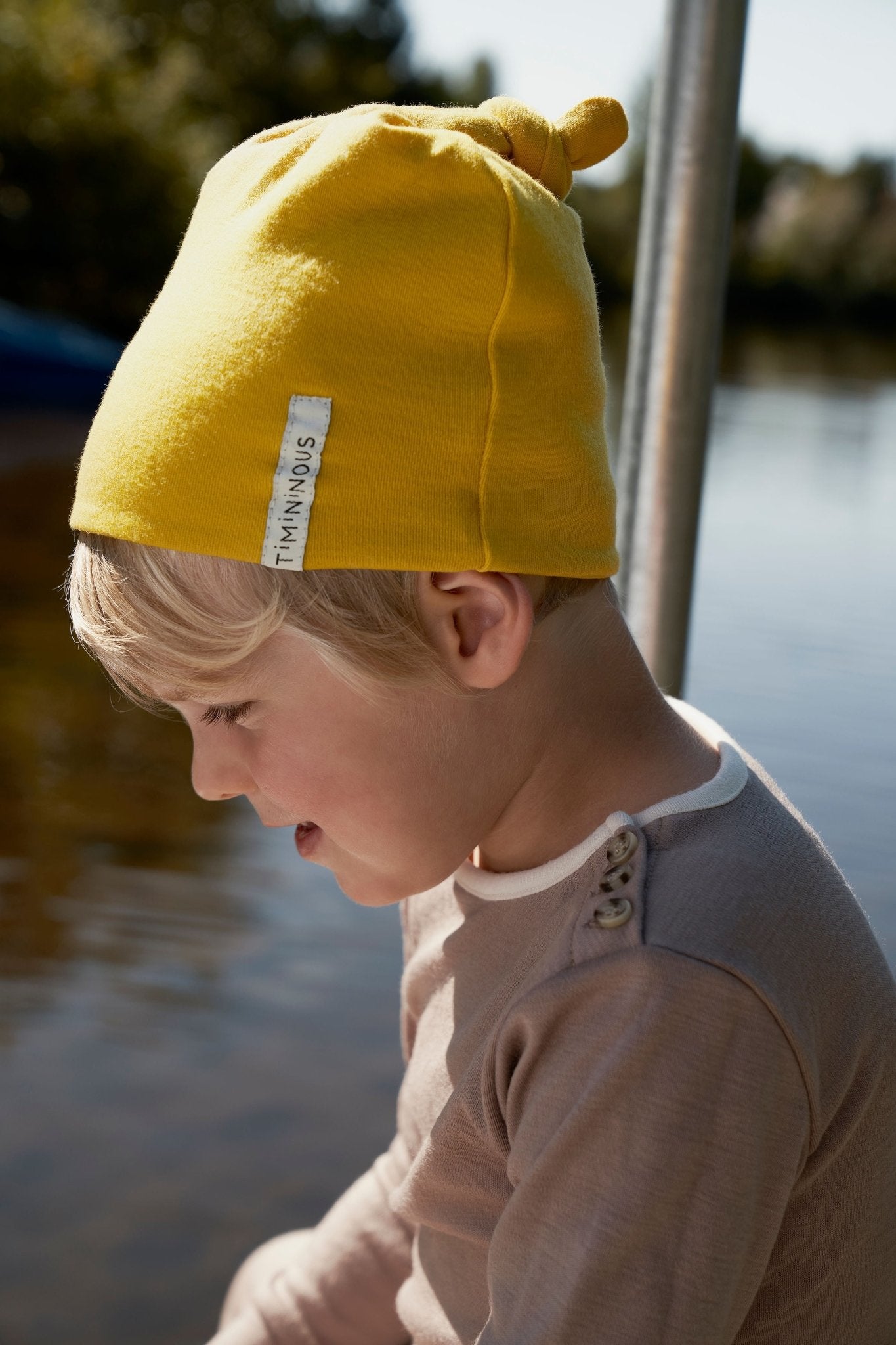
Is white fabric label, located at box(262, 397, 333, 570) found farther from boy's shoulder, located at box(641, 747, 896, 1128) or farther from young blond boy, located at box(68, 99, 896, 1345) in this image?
boy's shoulder, located at box(641, 747, 896, 1128)

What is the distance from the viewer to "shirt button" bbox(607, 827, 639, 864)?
700 millimetres

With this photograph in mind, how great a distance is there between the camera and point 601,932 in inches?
26.1

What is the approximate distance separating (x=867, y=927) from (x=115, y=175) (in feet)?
30.7

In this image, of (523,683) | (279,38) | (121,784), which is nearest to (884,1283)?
(523,683)

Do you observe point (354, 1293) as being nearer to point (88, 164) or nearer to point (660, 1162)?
point (660, 1162)

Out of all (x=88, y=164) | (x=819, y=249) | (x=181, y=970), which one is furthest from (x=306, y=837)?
(x=819, y=249)

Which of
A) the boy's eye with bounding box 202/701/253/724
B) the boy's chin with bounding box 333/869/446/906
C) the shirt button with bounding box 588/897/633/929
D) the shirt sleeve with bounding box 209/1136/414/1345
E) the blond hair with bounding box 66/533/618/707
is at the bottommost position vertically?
the shirt sleeve with bounding box 209/1136/414/1345

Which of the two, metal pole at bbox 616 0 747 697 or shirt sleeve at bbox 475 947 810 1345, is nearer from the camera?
shirt sleeve at bbox 475 947 810 1345

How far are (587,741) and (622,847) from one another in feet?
0.27

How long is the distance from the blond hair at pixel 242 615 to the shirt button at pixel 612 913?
0.14 metres

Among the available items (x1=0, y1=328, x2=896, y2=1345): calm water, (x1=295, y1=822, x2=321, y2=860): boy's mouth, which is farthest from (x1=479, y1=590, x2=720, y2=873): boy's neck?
(x1=0, y1=328, x2=896, y2=1345): calm water

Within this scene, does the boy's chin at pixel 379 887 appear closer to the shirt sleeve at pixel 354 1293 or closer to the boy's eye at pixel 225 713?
the boy's eye at pixel 225 713

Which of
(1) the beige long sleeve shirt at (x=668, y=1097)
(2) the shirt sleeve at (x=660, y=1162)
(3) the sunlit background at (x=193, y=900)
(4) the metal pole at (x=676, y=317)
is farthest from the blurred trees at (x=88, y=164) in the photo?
(2) the shirt sleeve at (x=660, y=1162)

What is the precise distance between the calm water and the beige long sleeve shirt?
52 centimetres
